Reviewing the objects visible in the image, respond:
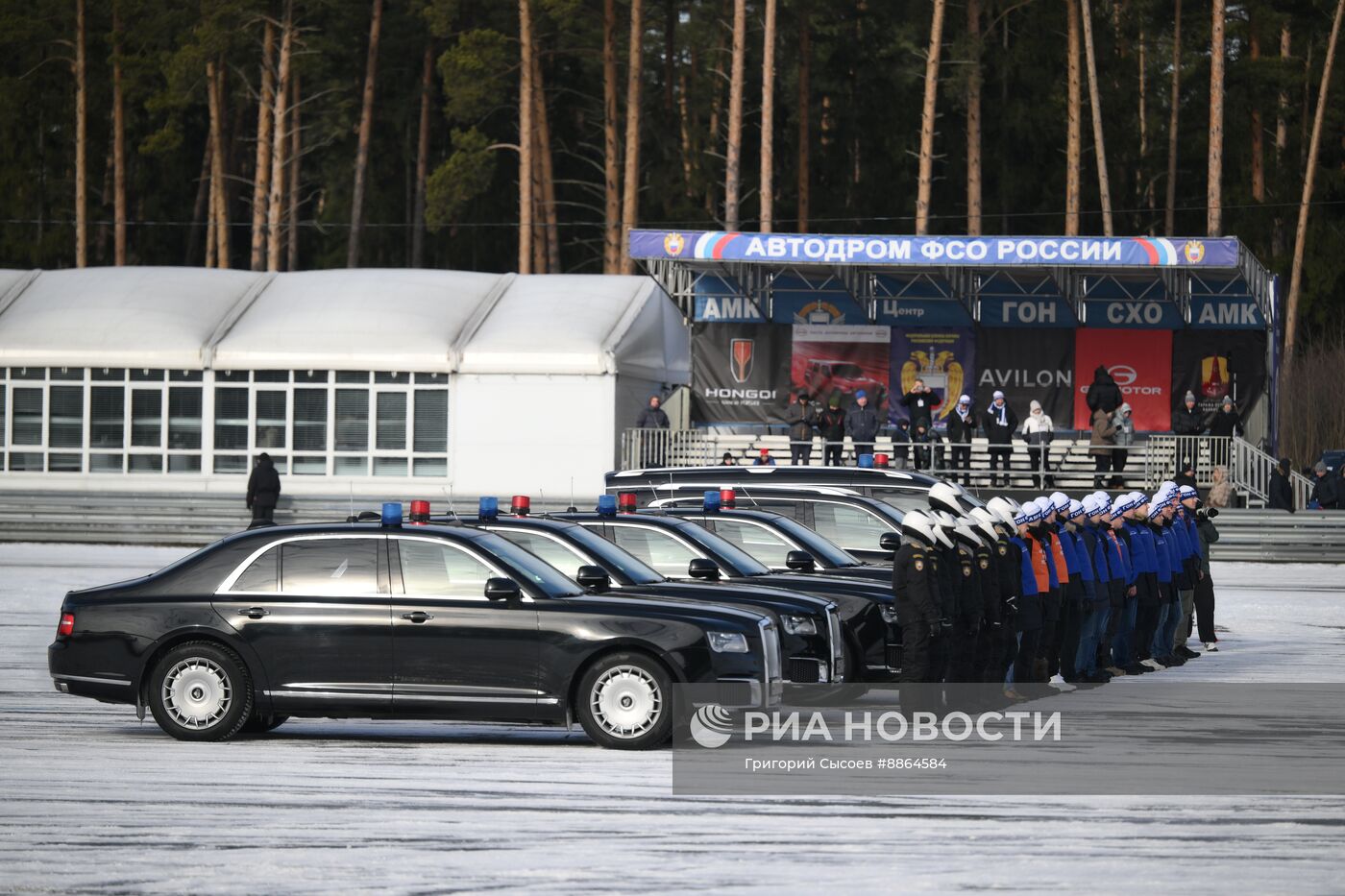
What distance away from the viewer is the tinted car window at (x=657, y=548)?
1592 centimetres

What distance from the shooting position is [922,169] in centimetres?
5009

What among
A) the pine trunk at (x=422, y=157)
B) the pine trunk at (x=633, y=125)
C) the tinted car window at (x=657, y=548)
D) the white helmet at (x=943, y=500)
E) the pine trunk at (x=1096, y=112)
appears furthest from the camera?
the pine trunk at (x=422, y=157)

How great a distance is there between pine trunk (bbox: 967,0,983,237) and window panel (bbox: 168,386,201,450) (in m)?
20.6

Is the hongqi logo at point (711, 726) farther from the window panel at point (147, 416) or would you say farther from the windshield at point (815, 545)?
the window panel at point (147, 416)

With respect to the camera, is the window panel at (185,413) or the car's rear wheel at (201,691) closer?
the car's rear wheel at (201,691)

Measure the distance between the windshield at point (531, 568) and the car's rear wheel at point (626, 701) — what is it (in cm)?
67

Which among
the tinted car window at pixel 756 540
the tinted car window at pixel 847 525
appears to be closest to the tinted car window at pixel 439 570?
the tinted car window at pixel 756 540

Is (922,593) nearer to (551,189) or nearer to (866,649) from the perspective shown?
(866,649)

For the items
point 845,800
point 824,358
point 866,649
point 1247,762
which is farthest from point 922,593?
point 824,358

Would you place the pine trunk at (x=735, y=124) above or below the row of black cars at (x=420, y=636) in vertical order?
above

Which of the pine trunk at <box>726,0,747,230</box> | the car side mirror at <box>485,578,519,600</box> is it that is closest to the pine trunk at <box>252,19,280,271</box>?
the pine trunk at <box>726,0,747,230</box>

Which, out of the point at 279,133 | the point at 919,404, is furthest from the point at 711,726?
the point at 279,133

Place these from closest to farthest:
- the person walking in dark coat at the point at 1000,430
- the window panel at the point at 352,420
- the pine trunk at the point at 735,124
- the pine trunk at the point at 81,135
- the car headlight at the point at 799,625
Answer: the car headlight at the point at 799,625, the person walking in dark coat at the point at 1000,430, the window panel at the point at 352,420, the pine trunk at the point at 735,124, the pine trunk at the point at 81,135

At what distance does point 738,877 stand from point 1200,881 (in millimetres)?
1877
